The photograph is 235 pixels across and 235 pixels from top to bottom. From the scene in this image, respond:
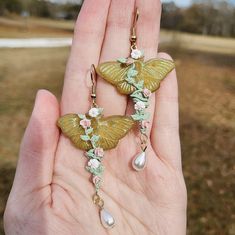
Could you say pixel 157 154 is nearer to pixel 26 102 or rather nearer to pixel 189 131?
pixel 189 131

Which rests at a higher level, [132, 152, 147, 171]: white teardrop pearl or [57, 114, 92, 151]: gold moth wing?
[57, 114, 92, 151]: gold moth wing

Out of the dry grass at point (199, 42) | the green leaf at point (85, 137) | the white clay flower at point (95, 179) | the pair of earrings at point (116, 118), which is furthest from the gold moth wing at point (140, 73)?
the dry grass at point (199, 42)

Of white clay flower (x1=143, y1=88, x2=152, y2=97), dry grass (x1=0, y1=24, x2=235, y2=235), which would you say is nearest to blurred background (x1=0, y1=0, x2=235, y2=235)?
dry grass (x1=0, y1=24, x2=235, y2=235)

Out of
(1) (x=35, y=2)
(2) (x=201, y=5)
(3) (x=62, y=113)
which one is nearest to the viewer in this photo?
(3) (x=62, y=113)

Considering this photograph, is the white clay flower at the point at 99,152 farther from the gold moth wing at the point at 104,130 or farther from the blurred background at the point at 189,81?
the blurred background at the point at 189,81

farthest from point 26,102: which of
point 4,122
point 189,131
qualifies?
point 189,131

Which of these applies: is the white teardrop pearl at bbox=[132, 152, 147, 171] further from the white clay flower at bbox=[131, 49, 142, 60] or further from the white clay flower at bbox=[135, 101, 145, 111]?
the white clay flower at bbox=[131, 49, 142, 60]
